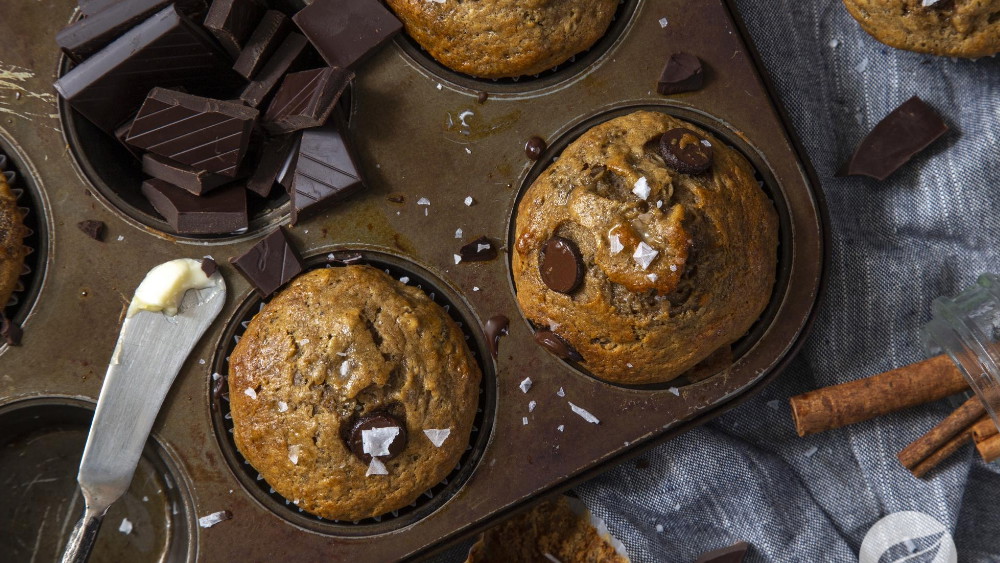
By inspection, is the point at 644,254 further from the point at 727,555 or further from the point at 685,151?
the point at 727,555

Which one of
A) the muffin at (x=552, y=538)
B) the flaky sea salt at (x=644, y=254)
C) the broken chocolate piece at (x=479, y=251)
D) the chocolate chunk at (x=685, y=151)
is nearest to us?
the flaky sea salt at (x=644, y=254)

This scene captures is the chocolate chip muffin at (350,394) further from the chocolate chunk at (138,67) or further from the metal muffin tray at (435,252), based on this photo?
the chocolate chunk at (138,67)

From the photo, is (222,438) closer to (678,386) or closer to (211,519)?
(211,519)

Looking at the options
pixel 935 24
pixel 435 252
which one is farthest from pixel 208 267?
pixel 935 24

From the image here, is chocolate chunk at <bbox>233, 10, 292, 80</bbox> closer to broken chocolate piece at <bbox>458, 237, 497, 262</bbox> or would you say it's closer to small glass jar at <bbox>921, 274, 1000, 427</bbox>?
broken chocolate piece at <bbox>458, 237, 497, 262</bbox>

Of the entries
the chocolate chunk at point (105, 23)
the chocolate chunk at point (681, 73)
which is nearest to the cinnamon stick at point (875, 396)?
the chocolate chunk at point (681, 73)

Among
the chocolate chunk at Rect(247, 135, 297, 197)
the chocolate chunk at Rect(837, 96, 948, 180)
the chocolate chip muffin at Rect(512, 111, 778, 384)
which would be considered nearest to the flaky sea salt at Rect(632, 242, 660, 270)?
the chocolate chip muffin at Rect(512, 111, 778, 384)
